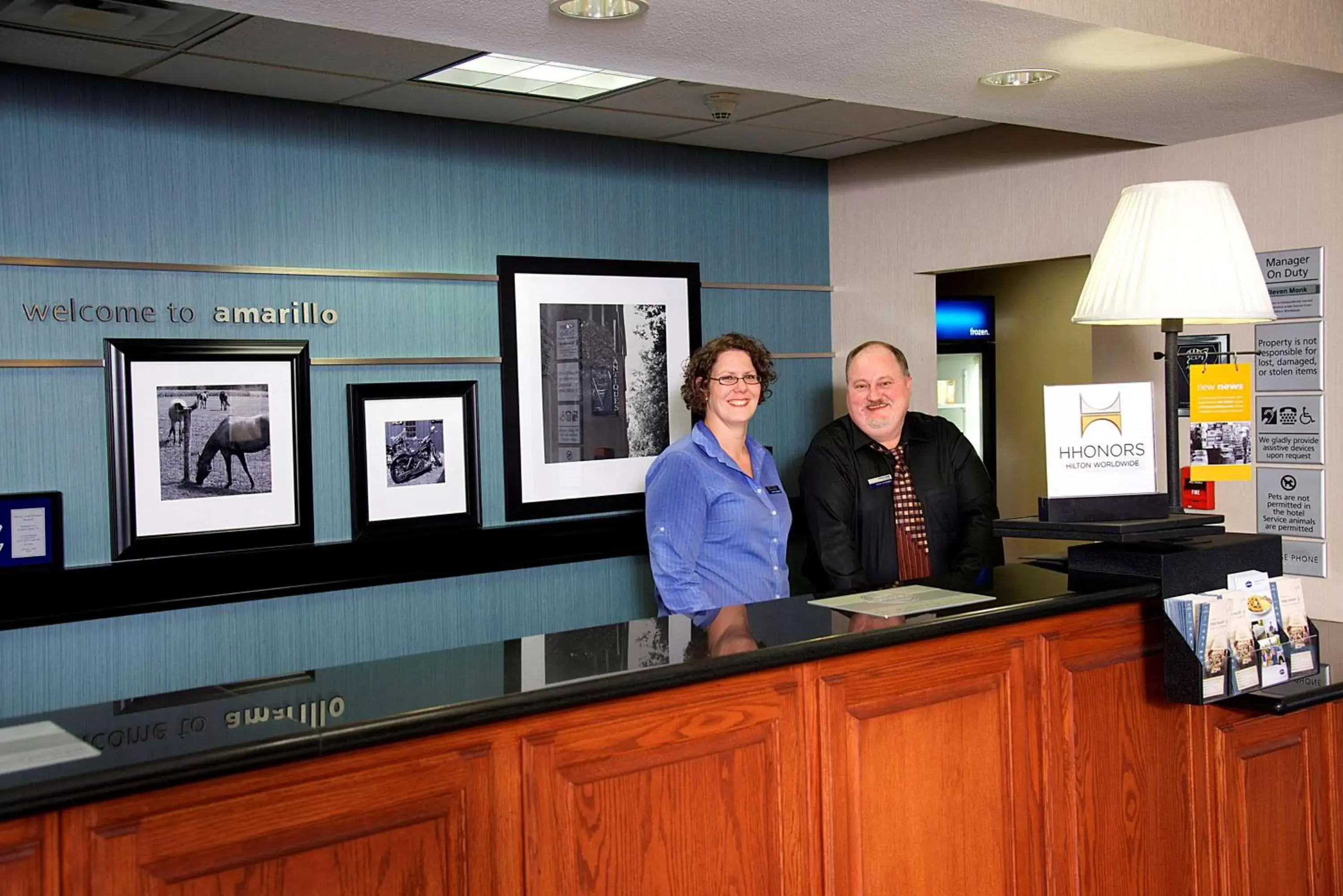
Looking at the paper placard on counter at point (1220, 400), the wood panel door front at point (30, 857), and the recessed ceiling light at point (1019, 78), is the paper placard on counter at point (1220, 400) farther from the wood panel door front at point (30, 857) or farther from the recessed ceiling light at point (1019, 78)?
the wood panel door front at point (30, 857)

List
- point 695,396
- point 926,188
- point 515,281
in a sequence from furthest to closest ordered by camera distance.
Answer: point 926,188 < point 515,281 < point 695,396

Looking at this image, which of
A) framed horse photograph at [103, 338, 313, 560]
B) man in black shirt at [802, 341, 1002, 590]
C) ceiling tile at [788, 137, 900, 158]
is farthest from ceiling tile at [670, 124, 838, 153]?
framed horse photograph at [103, 338, 313, 560]

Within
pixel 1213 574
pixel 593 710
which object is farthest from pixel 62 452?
pixel 1213 574

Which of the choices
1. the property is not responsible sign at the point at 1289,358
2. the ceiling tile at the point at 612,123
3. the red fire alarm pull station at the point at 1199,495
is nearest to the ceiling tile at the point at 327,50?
the ceiling tile at the point at 612,123

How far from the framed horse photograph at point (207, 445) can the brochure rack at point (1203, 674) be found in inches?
107

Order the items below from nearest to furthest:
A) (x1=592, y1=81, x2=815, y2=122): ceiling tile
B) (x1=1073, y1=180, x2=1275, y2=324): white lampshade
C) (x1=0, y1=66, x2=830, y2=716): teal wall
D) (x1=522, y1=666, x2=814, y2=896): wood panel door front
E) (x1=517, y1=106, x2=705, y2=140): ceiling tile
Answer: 1. (x1=522, y1=666, x2=814, y2=896): wood panel door front
2. (x1=1073, y1=180, x2=1275, y2=324): white lampshade
3. (x1=0, y1=66, x2=830, y2=716): teal wall
4. (x1=592, y1=81, x2=815, y2=122): ceiling tile
5. (x1=517, y1=106, x2=705, y2=140): ceiling tile

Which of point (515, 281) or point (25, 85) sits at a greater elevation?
point (25, 85)

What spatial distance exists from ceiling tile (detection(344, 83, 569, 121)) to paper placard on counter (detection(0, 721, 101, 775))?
274cm

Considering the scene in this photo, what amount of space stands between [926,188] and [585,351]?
5.30ft

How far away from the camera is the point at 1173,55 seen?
10.8 ft

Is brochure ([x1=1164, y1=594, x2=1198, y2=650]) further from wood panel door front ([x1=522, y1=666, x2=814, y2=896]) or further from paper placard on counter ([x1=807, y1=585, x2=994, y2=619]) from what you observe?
wood panel door front ([x1=522, y1=666, x2=814, y2=896])

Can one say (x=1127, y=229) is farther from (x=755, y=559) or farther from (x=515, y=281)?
(x=515, y=281)

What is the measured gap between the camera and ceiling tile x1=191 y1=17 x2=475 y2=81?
3.41 metres

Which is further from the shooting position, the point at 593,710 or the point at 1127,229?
the point at 1127,229
